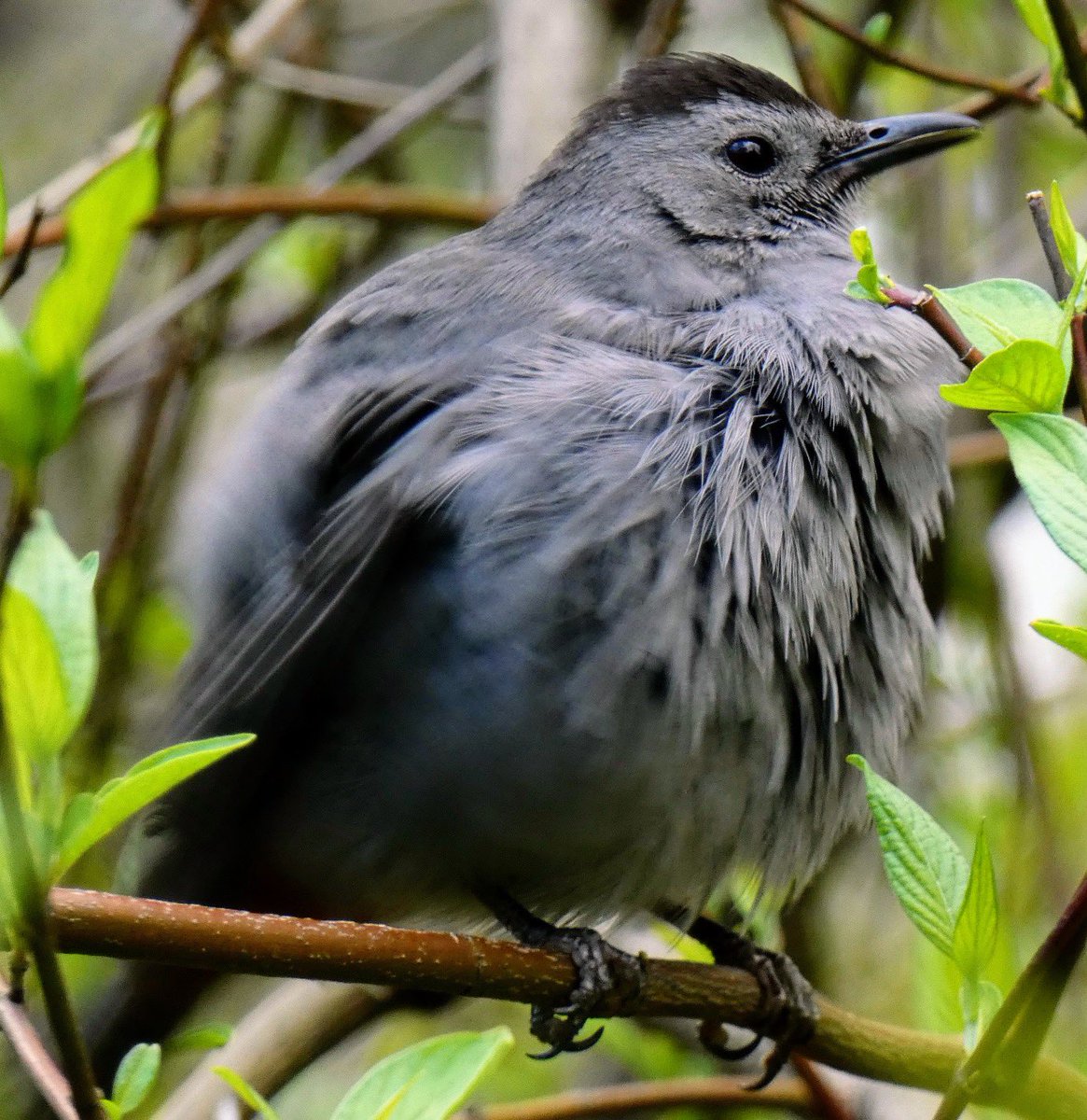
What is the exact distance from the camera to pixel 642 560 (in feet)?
9.08

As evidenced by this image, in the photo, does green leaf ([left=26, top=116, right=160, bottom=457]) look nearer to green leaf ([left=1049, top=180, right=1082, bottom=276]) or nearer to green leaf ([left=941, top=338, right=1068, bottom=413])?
green leaf ([left=941, top=338, right=1068, bottom=413])

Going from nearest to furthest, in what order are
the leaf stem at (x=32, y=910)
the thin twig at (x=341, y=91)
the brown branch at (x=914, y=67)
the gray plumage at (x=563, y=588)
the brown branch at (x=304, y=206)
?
the leaf stem at (x=32, y=910), the gray plumage at (x=563, y=588), the brown branch at (x=914, y=67), the brown branch at (x=304, y=206), the thin twig at (x=341, y=91)

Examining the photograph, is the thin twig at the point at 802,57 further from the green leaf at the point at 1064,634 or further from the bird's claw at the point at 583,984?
the green leaf at the point at 1064,634

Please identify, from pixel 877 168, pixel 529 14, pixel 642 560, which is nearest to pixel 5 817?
pixel 642 560

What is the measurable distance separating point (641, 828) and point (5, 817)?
5.67 ft

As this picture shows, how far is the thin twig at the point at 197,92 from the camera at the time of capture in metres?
4.35

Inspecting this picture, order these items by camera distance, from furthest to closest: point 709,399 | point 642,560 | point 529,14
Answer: point 529,14 < point 709,399 < point 642,560

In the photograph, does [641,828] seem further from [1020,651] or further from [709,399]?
[1020,651]

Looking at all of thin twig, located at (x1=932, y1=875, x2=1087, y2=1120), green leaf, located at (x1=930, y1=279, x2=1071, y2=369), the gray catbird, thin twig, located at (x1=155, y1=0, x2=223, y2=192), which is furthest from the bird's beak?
thin twig, located at (x1=932, y1=875, x2=1087, y2=1120)

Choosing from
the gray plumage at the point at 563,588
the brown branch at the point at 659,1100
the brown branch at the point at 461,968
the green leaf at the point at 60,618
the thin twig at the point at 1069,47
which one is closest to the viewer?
the green leaf at the point at 60,618

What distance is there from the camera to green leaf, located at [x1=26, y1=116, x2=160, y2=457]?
136 centimetres

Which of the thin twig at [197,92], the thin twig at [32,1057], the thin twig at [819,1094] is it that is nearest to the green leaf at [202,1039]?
the thin twig at [32,1057]

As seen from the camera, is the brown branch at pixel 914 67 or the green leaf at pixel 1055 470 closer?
the green leaf at pixel 1055 470

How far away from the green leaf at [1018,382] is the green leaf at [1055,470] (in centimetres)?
3
